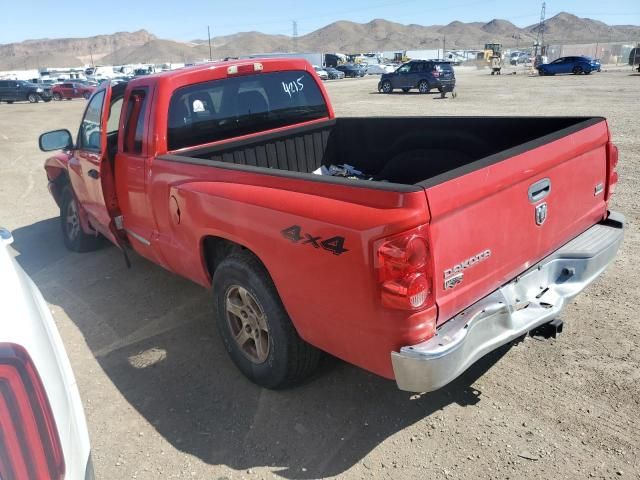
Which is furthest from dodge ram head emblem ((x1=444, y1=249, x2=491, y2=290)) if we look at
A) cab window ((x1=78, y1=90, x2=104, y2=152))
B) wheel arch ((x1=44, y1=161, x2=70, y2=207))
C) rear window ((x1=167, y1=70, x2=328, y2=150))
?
wheel arch ((x1=44, y1=161, x2=70, y2=207))

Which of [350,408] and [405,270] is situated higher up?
[405,270]

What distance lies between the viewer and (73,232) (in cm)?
632

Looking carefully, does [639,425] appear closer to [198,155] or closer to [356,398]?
[356,398]

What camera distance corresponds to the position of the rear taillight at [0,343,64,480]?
1337mm

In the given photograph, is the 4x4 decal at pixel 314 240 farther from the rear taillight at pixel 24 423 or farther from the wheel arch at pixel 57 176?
the wheel arch at pixel 57 176

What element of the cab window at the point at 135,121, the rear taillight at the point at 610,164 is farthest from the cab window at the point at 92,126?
the rear taillight at the point at 610,164

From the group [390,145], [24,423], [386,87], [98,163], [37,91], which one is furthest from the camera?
[37,91]

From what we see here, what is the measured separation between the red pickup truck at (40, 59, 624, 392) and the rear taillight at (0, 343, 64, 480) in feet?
4.53

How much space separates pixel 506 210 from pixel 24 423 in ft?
7.37

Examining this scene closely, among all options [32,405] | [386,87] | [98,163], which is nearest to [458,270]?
[32,405]

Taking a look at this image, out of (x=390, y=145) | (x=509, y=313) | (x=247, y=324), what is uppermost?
(x=390, y=145)

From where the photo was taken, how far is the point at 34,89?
37.7m

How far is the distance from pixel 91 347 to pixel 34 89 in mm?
40037

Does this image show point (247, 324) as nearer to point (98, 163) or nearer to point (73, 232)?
point (98, 163)
